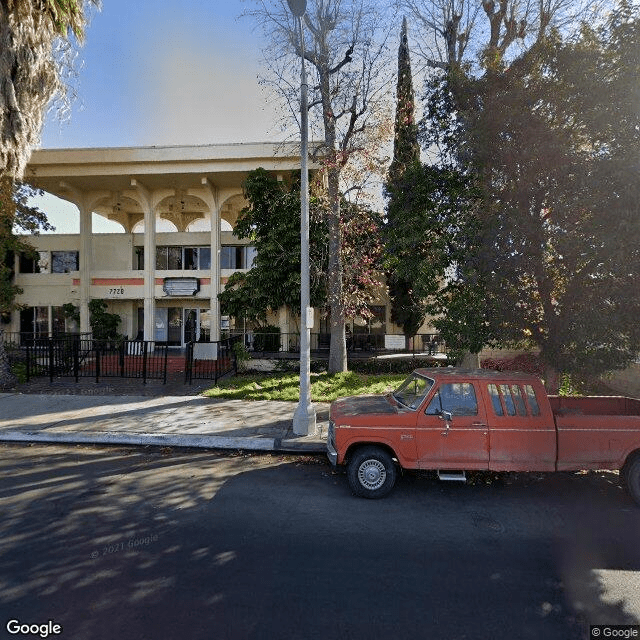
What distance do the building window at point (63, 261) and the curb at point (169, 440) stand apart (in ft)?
56.8

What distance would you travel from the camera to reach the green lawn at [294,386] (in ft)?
36.2

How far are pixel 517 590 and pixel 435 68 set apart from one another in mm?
13540

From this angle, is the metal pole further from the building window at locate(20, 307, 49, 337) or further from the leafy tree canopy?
the building window at locate(20, 307, 49, 337)

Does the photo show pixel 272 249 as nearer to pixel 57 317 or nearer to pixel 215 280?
pixel 215 280

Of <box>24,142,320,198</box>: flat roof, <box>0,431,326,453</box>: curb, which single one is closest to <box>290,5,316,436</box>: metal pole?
<box>0,431,326,453</box>: curb

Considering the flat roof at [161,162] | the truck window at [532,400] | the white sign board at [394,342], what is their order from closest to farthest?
the truck window at [532,400] → the flat roof at [161,162] → the white sign board at [394,342]

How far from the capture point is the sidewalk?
7.45 meters

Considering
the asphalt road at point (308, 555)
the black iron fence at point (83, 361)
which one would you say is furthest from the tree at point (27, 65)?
the asphalt road at point (308, 555)

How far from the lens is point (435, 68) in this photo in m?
12.0

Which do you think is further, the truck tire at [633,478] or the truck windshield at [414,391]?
the truck windshield at [414,391]

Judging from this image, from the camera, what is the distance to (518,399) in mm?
5293

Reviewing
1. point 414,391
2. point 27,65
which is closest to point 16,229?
point 27,65

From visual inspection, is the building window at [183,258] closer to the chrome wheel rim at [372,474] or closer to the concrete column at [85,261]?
the concrete column at [85,261]

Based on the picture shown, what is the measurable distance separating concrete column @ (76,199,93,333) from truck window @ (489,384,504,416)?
2062 cm
